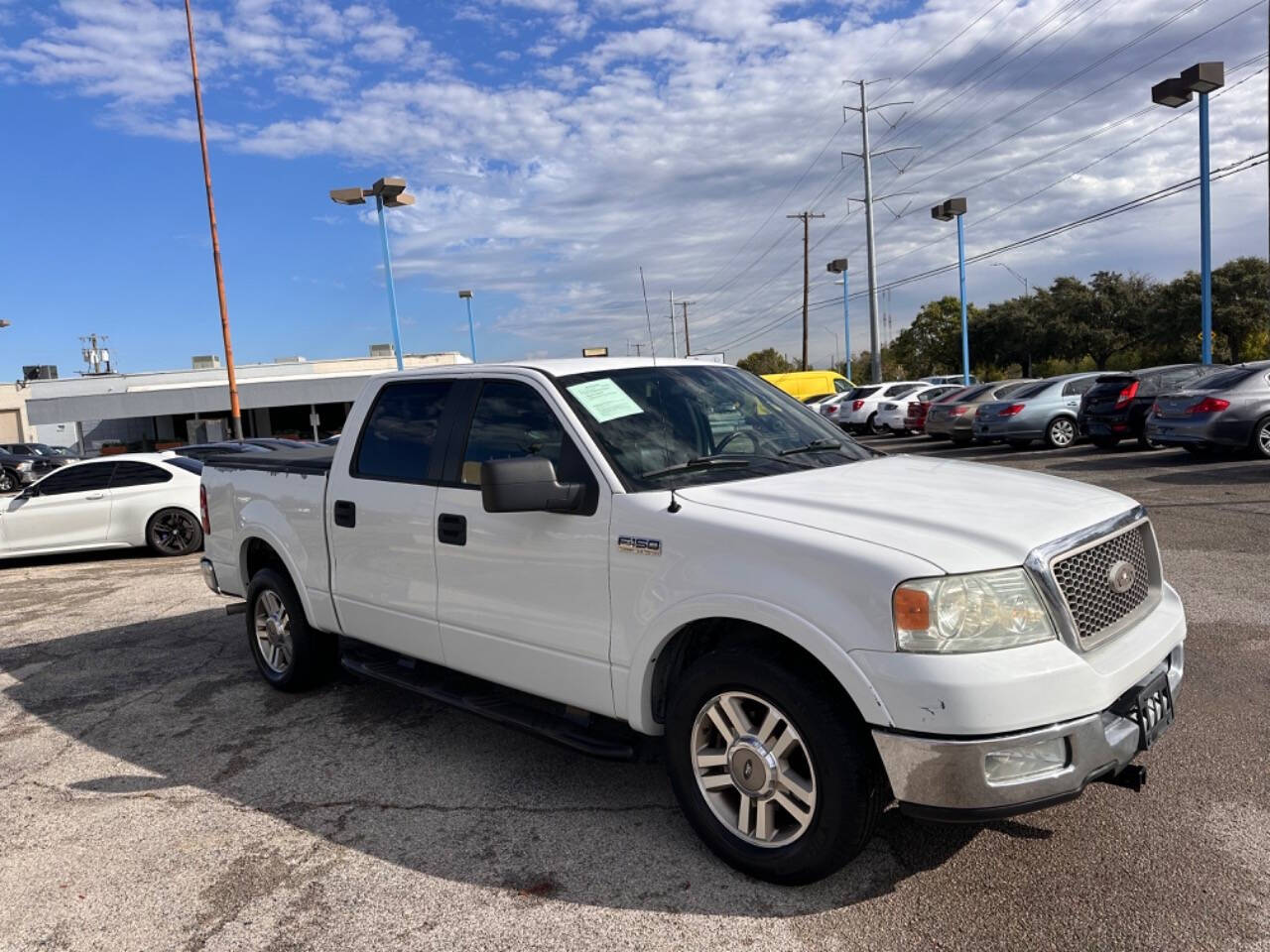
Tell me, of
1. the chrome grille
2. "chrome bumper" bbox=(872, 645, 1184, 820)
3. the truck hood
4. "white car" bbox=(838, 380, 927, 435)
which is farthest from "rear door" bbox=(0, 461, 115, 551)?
"white car" bbox=(838, 380, 927, 435)

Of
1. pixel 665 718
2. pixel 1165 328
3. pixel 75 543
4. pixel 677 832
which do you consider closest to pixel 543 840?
pixel 677 832

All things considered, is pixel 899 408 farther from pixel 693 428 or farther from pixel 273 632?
pixel 693 428

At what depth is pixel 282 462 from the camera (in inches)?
225

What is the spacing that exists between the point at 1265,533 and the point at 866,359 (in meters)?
81.5

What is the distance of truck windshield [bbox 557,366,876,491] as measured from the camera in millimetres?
3830

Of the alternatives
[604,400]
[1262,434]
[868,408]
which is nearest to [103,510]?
[604,400]

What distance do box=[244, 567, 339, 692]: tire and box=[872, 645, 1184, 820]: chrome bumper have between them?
3.81 metres

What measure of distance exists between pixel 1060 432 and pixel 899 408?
7.21 meters

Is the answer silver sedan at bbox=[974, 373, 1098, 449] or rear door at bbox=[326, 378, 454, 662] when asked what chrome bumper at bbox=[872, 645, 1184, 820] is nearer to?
rear door at bbox=[326, 378, 454, 662]

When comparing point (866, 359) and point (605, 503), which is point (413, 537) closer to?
point (605, 503)

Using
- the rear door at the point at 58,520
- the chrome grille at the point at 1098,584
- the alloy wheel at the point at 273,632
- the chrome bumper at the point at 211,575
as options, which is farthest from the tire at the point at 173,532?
the chrome grille at the point at 1098,584

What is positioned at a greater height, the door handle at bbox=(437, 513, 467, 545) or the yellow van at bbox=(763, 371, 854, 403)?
the yellow van at bbox=(763, 371, 854, 403)

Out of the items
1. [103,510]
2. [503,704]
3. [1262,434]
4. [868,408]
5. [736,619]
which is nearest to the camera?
[736,619]

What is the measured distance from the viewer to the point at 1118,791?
151 inches
